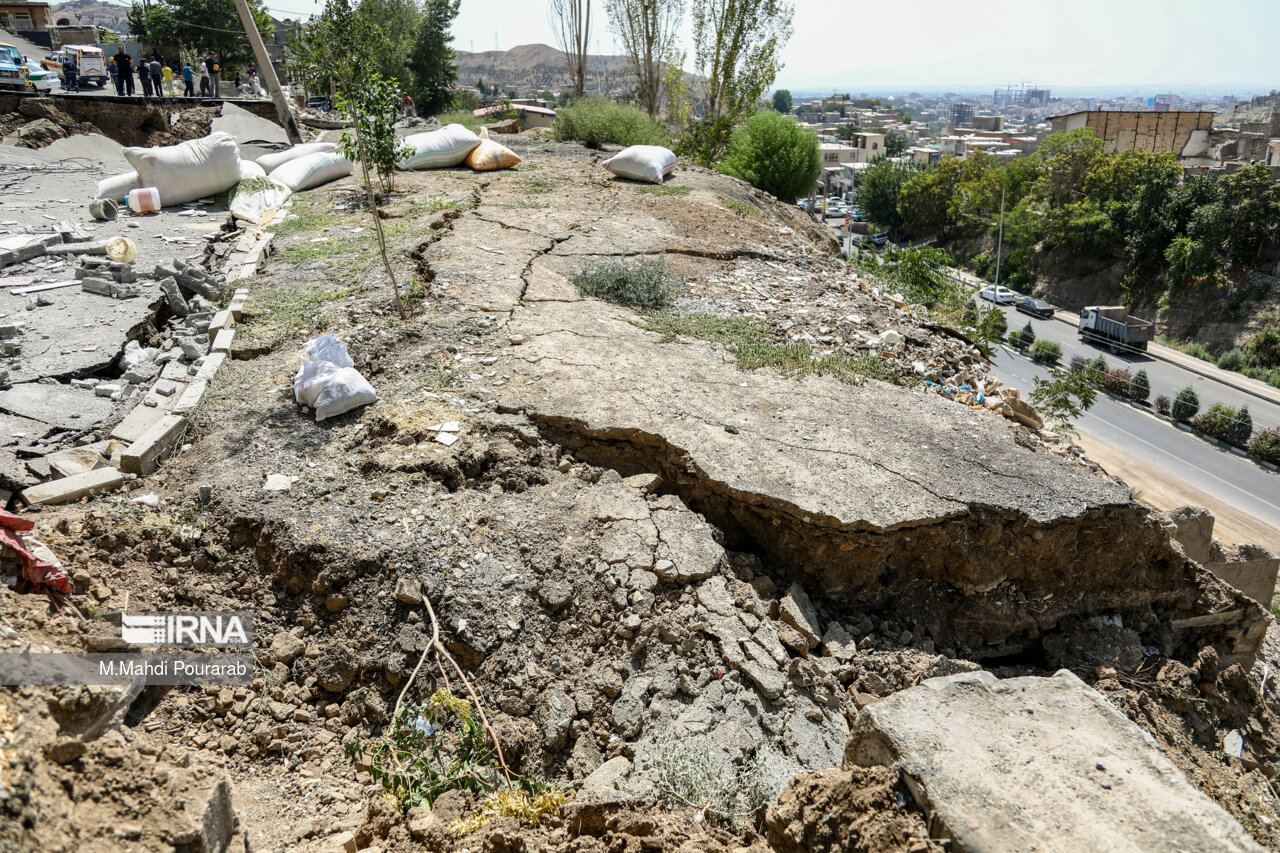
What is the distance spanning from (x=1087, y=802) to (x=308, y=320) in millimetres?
4968

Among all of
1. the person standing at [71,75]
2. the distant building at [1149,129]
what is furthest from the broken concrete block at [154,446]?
the distant building at [1149,129]

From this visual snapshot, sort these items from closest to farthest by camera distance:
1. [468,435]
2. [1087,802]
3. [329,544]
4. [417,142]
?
[1087,802], [329,544], [468,435], [417,142]

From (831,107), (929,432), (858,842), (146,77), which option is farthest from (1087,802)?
(831,107)

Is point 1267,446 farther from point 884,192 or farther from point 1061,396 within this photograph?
point 884,192

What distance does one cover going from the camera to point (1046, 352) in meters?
25.0

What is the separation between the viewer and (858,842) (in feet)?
6.26

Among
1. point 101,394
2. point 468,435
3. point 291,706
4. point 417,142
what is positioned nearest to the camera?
point 291,706

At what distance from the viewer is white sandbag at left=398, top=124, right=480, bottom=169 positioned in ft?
33.8

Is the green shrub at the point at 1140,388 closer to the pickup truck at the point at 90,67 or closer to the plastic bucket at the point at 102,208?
the plastic bucket at the point at 102,208

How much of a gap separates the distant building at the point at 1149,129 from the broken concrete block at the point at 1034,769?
47849mm

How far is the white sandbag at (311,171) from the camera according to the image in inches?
366

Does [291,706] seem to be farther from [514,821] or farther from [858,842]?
[858,842]

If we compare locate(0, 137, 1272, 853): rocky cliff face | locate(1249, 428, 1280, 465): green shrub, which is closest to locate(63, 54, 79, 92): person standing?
locate(0, 137, 1272, 853): rocky cliff face

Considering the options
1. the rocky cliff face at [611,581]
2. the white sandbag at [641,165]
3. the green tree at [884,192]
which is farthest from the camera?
the green tree at [884,192]
